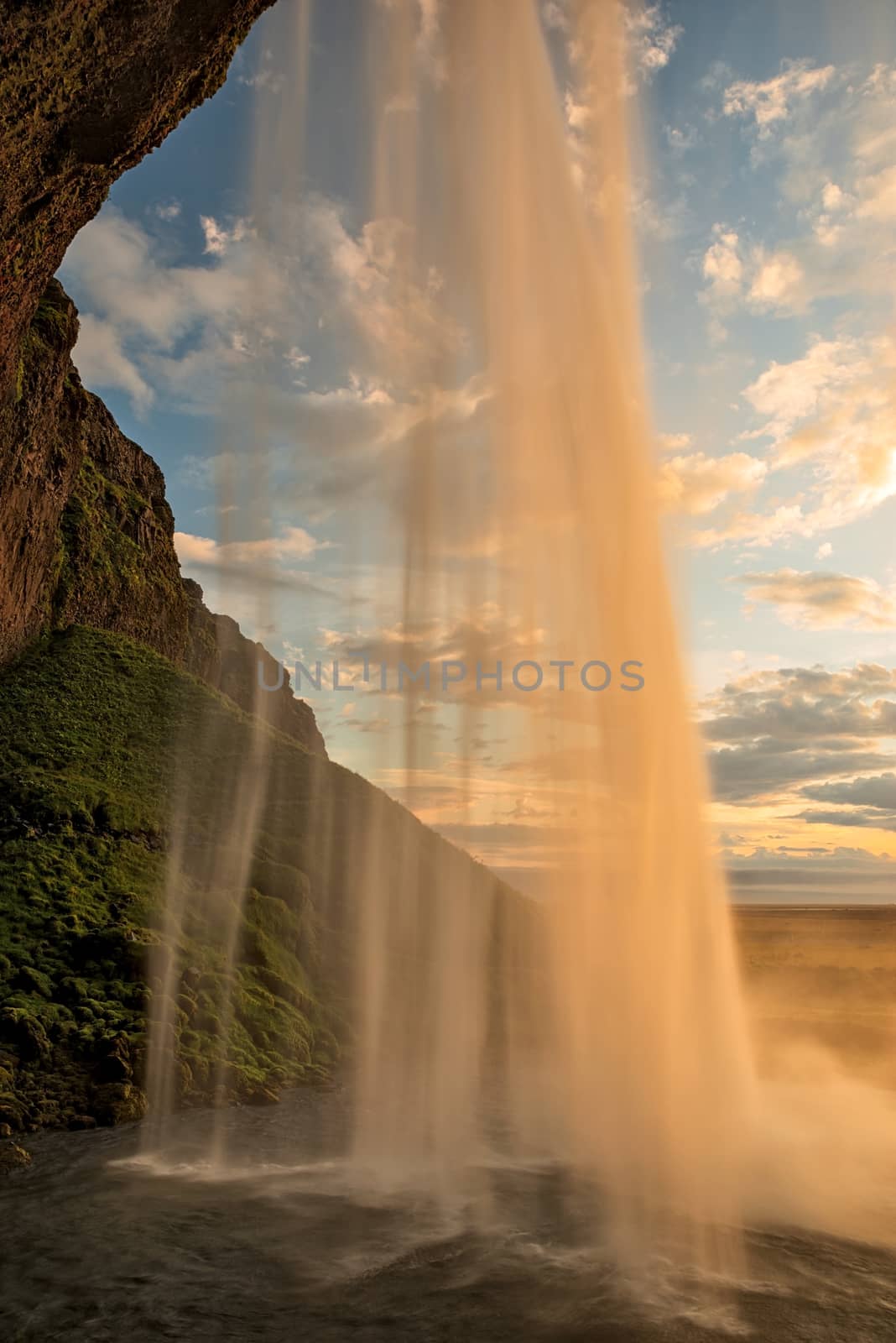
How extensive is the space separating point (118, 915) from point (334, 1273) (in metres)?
23.7

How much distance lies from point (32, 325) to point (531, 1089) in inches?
2361

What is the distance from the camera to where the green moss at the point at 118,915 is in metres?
24.9

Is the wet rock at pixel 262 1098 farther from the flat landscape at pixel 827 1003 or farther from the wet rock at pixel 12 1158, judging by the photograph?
the flat landscape at pixel 827 1003

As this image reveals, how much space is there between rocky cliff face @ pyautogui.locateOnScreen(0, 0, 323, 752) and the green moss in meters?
11.2

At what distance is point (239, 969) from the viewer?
34.8m

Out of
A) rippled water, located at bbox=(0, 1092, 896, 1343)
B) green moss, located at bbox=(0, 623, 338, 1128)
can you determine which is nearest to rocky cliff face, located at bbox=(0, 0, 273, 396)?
green moss, located at bbox=(0, 623, 338, 1128)

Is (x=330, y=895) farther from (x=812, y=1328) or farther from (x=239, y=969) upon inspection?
(x=812, y=1328)

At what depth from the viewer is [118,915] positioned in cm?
3394

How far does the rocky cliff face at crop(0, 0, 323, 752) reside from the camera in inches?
808

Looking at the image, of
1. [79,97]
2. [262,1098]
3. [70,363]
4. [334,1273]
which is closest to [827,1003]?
[262,1098]

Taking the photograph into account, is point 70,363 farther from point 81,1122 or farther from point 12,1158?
point 12,1158

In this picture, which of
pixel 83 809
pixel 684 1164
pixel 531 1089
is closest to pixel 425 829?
pixel 83 809

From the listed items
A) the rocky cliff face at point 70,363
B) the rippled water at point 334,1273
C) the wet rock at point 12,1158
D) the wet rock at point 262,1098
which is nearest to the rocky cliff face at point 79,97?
the rocky cliff face at point 70,363

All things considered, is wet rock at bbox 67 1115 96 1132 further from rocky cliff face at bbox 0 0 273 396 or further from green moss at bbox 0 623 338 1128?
rocky cliff face at bbox 0 0 273 396
